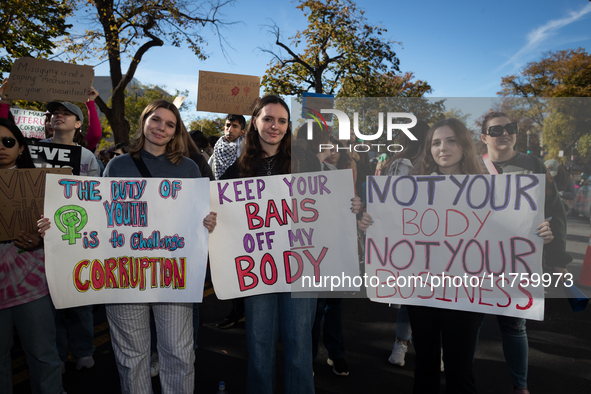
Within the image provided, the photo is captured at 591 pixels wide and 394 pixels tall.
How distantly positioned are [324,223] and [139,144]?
4.11 ft

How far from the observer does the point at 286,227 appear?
233 centimetres

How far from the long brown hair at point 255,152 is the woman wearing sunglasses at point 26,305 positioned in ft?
4.26

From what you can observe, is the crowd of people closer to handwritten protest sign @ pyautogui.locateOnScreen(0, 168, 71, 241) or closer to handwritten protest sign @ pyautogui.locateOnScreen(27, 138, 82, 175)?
handwritten protest sign @ pyautogui.locateOnScreen(0, 168, 71, 241)

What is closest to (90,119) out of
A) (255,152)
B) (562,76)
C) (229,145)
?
(229,145)

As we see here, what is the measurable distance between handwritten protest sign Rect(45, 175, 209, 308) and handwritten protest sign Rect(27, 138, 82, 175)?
51 centimetres

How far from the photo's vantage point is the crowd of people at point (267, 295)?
214 centimetres

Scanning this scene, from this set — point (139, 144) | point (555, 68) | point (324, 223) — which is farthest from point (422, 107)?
point (555, 68)

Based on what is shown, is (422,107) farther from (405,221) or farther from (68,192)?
(68,192)

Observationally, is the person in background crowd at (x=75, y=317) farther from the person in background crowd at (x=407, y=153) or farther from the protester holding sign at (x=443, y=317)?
the protester holding sign at (x=443, y=317)

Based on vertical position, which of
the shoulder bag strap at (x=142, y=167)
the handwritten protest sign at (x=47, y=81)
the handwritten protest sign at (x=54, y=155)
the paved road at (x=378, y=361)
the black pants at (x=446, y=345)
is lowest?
the paved road at (x=378, y=361)

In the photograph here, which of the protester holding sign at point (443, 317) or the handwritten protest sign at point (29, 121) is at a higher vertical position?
the handwritten protest sign at point (29, 121)

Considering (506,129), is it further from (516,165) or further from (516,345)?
(516,345)

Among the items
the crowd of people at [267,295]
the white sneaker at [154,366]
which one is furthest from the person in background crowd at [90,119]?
the white sneaker at [154,366]

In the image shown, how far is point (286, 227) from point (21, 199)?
1582 millimetres
